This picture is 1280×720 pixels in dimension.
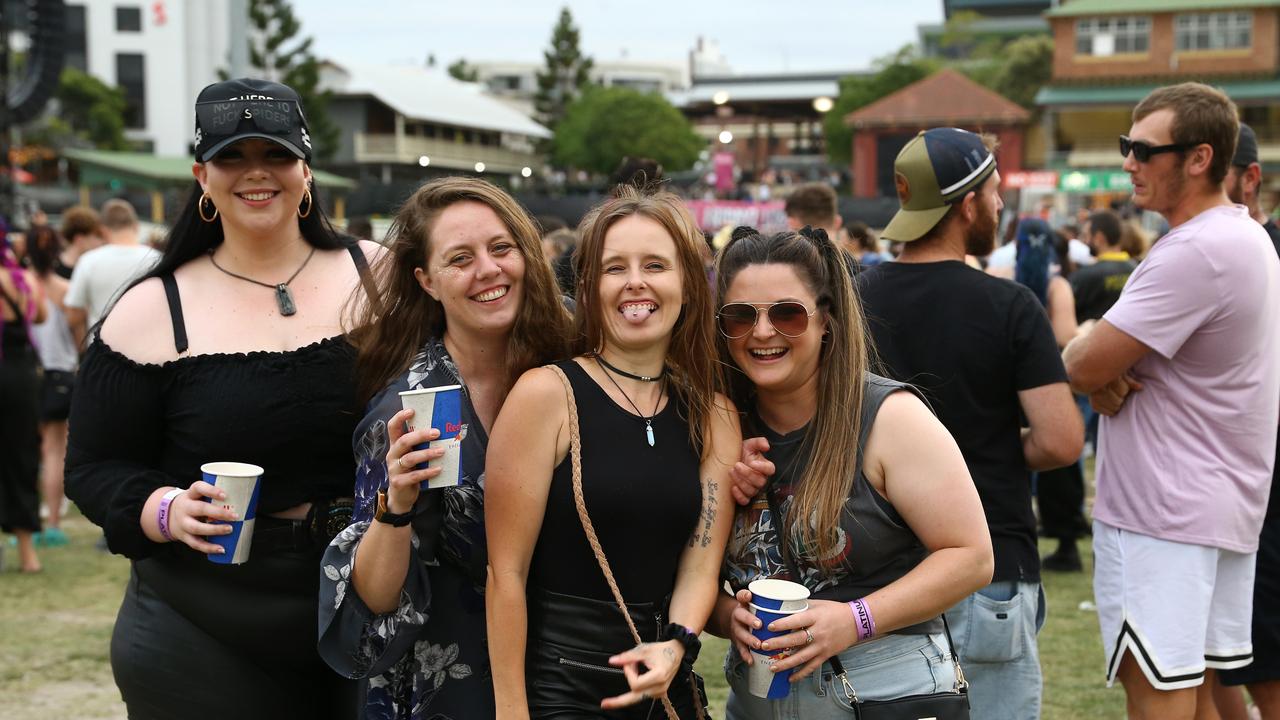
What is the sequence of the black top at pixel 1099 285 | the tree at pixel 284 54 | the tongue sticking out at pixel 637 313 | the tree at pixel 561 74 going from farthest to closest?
the tree at pixel 561 74 → the tree at pixel 284 54 → the black top at pixel 1099 285 → the tongue sticking out at pixel 637 313

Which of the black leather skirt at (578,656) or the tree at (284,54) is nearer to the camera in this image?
the black leather skirt at (578,656)

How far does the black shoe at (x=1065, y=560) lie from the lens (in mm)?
7719

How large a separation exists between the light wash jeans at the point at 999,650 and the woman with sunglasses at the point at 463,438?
1344 millimetres

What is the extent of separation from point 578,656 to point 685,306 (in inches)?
30.5

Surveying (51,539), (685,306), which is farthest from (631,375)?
(51,539)

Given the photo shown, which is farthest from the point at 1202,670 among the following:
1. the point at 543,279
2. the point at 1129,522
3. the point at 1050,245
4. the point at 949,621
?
the point at 1050,245

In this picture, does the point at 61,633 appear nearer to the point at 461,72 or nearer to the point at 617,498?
the point at 617,498

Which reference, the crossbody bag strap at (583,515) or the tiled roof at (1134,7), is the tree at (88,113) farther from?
the crossbody bag strap at (583,515)

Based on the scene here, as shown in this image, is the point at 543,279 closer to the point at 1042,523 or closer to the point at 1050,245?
the point at 1050,245

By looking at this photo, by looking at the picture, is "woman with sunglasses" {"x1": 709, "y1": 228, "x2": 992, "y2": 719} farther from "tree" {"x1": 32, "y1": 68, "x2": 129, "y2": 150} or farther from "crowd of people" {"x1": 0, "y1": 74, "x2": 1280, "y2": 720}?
"tree" {"x1": 32, "y1": 68, "x2": 129, "y2": 150}

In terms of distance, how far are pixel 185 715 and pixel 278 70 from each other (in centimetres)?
5528

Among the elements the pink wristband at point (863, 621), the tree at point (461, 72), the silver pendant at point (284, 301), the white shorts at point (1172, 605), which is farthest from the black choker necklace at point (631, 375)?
the tree at point (461, 72)

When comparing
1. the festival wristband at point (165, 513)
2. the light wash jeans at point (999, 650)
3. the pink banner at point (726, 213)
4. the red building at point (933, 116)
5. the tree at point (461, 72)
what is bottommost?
the light wash jeans at point (999, 650)

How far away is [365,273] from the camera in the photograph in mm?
2945
